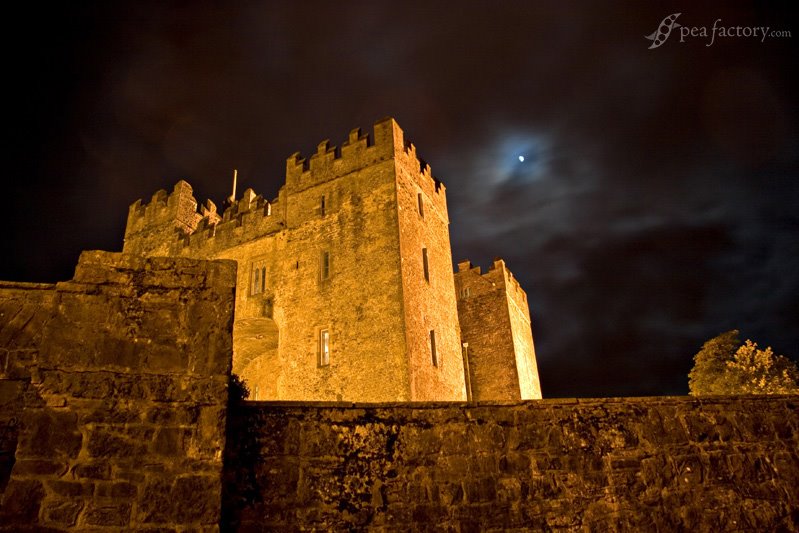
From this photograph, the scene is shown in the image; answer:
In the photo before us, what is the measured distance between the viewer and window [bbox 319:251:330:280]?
19681 mm

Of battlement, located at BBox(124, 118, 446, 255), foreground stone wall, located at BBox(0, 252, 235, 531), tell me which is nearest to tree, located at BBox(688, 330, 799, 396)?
battlement, located at BBox(124, 118, 446, 255)

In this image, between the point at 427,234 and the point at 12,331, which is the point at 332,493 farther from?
the point at 427,234

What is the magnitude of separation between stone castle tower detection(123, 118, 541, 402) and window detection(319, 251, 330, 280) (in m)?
0.04

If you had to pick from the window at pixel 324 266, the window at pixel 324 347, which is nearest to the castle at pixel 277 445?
the window at pixel 324 347

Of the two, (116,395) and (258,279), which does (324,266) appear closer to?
(258,279)

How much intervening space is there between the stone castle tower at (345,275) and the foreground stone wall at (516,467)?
11.0 meters

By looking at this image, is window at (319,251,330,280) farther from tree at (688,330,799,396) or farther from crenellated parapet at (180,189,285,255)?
tree at (688,330,799,396)

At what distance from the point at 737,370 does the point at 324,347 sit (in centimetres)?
1723

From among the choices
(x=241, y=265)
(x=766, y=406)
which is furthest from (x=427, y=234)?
(x=766, y=406)

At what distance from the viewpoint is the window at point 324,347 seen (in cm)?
1834

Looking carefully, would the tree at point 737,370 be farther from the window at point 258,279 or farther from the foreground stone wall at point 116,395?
the foreground stone wall at point 116,395

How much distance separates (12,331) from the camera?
4.71 m

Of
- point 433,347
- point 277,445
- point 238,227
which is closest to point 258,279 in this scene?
point 238,227

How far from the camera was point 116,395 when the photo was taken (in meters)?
4.19
